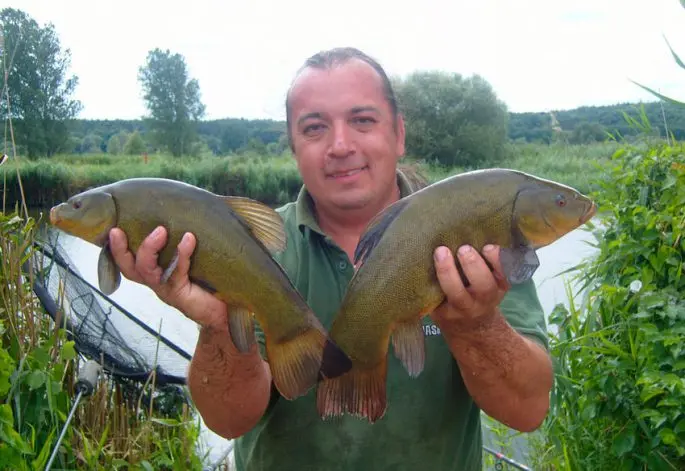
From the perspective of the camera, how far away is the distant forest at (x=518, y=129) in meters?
3.12

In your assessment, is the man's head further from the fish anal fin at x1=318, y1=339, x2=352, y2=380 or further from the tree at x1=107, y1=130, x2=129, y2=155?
the tree at x1=107, y1=130, x2=129, y2=155

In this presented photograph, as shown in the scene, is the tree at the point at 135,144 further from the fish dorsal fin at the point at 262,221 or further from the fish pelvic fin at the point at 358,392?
the fish pelvic fin at the point at 358,392

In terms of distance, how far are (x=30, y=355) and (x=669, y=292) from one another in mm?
2651

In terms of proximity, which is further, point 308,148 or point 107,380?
point 107,380

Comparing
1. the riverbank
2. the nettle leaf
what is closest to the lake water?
the nettle leaf

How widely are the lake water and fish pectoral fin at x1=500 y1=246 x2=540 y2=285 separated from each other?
8.59 feet

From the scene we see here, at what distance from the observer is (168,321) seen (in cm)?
667

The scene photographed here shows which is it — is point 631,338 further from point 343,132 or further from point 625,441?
point 343,132

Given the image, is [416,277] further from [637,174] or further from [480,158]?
[480,158]

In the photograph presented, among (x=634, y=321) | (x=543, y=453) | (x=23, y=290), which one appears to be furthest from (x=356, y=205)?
(x=543, y=453)

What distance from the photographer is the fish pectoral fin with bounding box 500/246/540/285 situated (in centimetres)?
143

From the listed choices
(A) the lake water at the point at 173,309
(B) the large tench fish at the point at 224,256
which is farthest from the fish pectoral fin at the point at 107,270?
(A) the lake water at the point at 173,309

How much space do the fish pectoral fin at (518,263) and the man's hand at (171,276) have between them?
700mm

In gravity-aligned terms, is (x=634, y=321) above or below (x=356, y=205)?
below
